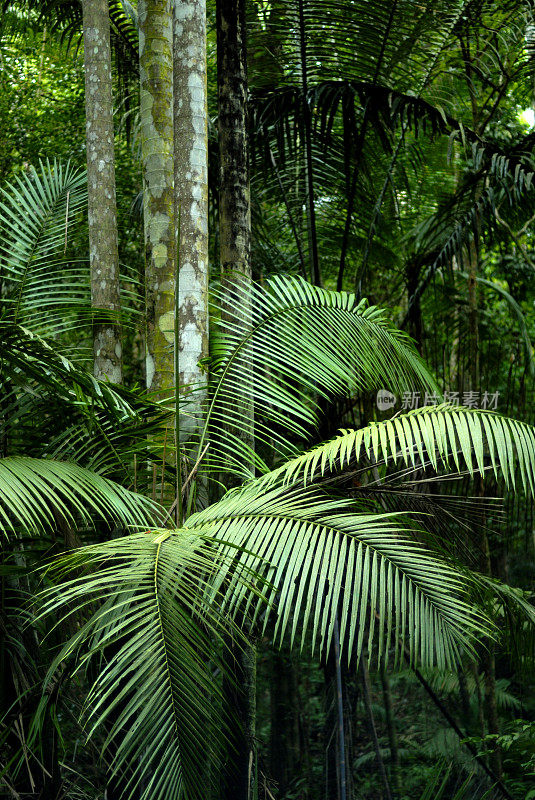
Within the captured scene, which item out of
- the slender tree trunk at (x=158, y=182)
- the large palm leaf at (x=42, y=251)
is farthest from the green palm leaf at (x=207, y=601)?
the large palm leaf at (x=42, y=251)

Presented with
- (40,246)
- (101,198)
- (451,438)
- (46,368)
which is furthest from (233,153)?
(451,438)

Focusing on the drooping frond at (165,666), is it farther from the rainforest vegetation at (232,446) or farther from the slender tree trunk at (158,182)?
the slender tree trunk at (158,182)

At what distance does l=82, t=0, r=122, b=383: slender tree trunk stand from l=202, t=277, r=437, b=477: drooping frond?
47 cm

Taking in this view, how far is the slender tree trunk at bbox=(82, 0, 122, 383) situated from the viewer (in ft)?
10.1

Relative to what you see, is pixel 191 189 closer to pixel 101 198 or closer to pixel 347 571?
pixel 101 198

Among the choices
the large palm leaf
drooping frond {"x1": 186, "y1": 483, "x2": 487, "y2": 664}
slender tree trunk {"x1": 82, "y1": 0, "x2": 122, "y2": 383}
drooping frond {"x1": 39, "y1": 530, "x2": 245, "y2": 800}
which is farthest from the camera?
slender tree trunk {"x1": 82, "y1": 0, "x2": 122, "y2": 383}

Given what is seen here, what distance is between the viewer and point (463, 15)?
4.10 m

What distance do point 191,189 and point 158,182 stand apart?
0.58ft

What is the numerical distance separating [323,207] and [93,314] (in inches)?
103

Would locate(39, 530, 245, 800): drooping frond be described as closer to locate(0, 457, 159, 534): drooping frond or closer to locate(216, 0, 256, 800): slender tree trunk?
Answer: locate(0, 457, 159, 534): drooping frond

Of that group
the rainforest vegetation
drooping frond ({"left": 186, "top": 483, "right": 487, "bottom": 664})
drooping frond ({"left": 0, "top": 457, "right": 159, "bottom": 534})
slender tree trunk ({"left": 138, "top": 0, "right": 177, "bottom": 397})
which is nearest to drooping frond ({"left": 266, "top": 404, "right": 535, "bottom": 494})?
the rainforest vegetation

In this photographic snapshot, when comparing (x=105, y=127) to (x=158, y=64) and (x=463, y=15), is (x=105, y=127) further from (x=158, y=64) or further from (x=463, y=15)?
(x=463, y=15)

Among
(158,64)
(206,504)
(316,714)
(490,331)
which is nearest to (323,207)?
(490,331)

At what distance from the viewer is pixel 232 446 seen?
→ 3025 millimetres
